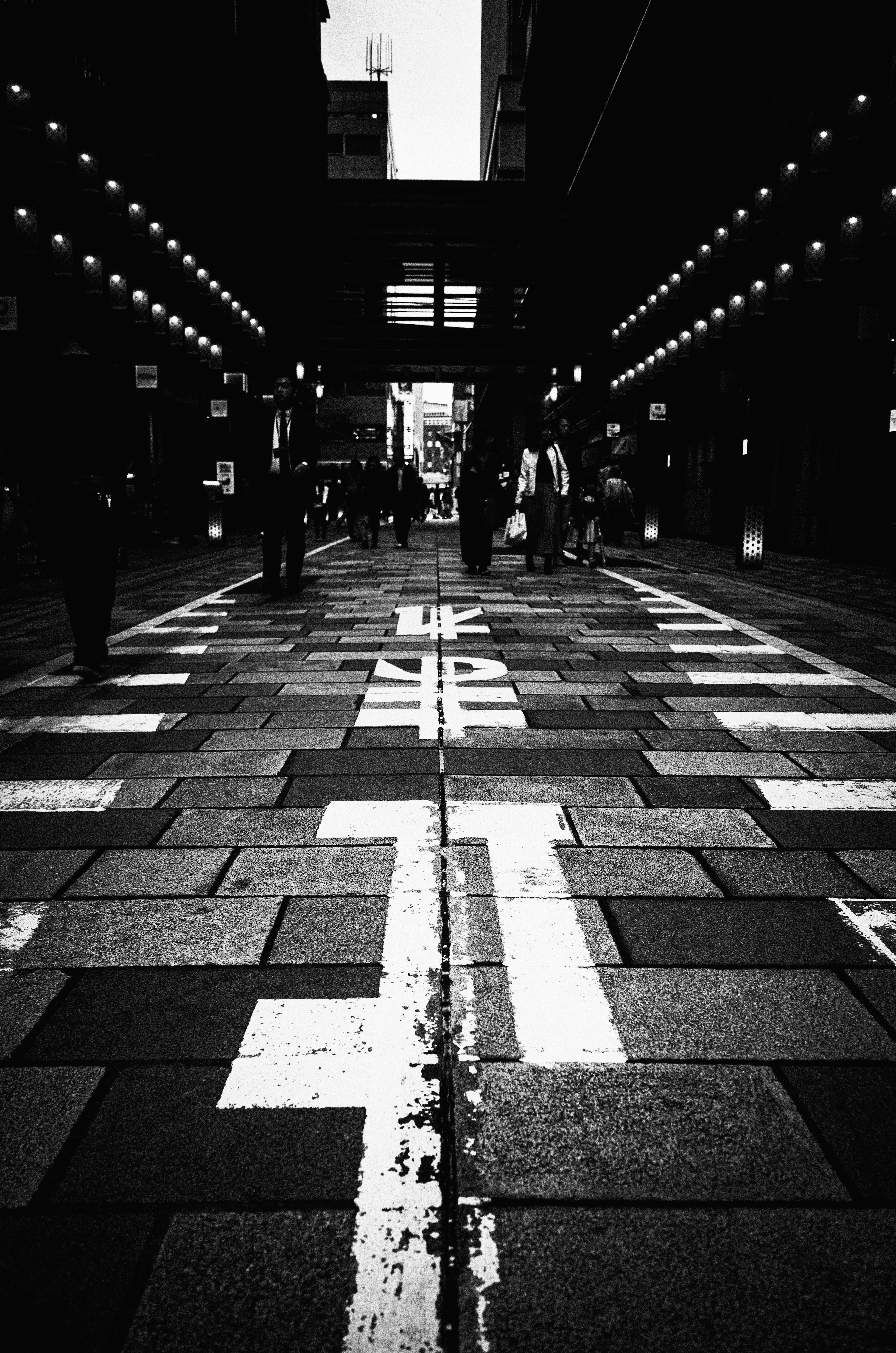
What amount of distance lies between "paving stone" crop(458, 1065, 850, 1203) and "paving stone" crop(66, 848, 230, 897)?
124cm

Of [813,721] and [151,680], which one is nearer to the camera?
[813,721]

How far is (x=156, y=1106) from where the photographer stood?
188cm

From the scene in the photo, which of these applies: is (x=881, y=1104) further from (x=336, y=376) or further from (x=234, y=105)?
(x=234, y=105)

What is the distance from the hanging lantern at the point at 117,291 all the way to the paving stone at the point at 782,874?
18.1 meters

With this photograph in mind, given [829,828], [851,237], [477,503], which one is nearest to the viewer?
[829,828]

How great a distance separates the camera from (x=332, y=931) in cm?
264

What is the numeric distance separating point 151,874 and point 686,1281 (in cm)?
199

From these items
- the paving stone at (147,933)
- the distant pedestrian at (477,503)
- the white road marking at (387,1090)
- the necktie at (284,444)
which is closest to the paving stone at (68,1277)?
the white road marking at (387,1090)

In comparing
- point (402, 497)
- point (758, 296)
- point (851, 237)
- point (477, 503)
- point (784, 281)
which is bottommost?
point (477, 503)

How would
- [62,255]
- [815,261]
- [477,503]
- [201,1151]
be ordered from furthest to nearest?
[62,255]
[815,261]
[477,503]
[201,1151]

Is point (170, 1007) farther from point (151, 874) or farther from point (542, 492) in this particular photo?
point (542, 492)

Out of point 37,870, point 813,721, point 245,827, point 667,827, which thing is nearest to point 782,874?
point 667,827

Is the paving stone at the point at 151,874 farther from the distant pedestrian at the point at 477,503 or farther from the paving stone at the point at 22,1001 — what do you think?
the distant pedestrian at the point at 477,503

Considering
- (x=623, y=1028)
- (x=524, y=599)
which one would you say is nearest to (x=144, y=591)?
(x=524, y=599)
